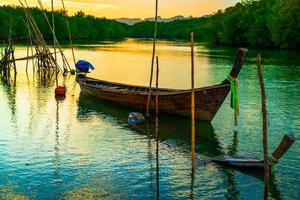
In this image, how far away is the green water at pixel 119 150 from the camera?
45.4ft

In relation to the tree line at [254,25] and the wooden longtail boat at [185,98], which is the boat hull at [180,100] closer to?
the wooden longtail boat at [185,98]

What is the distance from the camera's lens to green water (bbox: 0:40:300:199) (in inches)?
545

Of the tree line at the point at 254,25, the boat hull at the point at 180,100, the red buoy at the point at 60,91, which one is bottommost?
the red buoy at the point at 60,91

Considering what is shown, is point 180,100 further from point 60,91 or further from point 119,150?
point 60,91

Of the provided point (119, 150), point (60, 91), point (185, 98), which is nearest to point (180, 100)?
point (185, 98)

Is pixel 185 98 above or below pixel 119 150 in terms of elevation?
above

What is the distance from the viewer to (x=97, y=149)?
18.1 m

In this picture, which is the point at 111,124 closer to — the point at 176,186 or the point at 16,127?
the point at 16,127

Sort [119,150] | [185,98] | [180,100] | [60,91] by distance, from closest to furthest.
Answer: [119,150] → [185,98] → [180,100] → [60,91]

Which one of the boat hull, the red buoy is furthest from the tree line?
the boat hull

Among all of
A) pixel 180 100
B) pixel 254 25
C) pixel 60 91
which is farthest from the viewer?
pixel 254 25

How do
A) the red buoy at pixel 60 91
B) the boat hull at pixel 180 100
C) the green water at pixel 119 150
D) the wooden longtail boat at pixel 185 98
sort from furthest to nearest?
the red buoy at pixel 60 91 → the boat hull at pixel 180 100 → the wooden longtail boat at pixel 185 98 → the green water at pixel 119 150

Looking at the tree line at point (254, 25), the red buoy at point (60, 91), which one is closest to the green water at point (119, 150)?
the red buoy at point (60, 91)

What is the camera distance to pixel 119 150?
17906 millimetres
